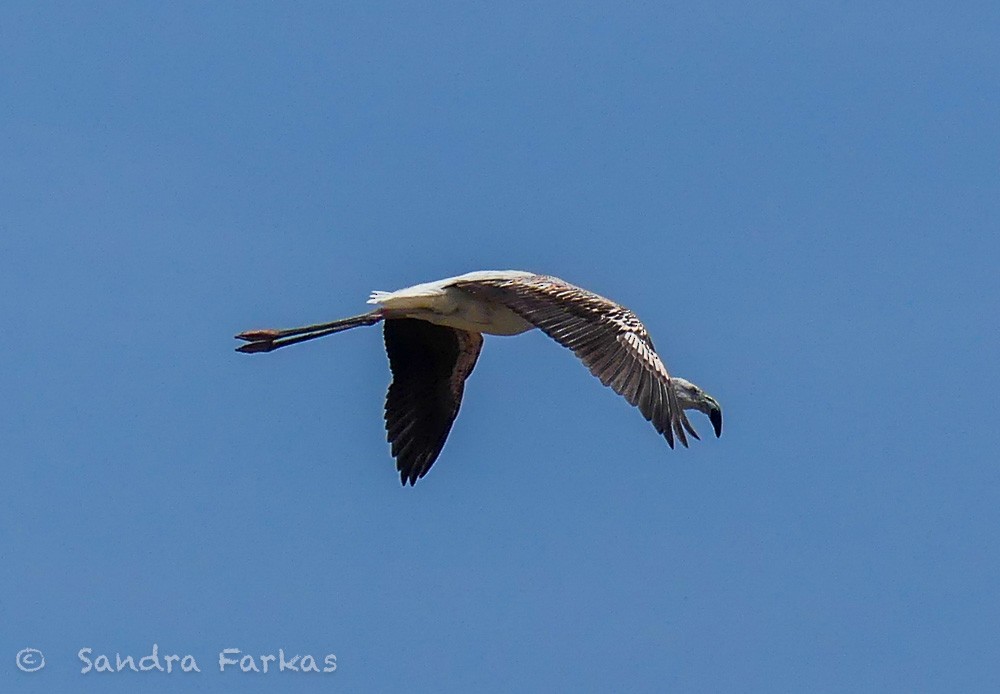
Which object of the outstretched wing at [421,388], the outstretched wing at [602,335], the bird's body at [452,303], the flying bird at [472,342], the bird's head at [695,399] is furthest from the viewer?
the outstretched wing at [421,388]


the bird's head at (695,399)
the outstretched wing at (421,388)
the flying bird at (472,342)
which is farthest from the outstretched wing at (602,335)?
the outstretched wing at (421,388)

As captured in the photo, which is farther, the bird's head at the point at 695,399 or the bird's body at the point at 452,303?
the bird's body at the point at 452,303

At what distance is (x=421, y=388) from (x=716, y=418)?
3.69 m

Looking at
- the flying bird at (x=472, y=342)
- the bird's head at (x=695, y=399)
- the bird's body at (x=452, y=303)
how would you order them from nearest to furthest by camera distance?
the flying bird at (x=472, y=342)
the bird's head at (x=695, y=399)
the bird's body at (x=452, y=303)

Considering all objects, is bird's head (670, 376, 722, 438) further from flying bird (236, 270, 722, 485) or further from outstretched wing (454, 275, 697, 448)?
outstretched wing (454, 275, 697, 448)

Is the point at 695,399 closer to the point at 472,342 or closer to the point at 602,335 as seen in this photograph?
the point at 602,335

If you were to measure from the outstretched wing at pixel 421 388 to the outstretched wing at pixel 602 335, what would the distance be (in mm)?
2011

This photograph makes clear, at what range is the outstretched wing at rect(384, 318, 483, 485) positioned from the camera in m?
20.5

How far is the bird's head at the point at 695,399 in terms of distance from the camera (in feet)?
59.3

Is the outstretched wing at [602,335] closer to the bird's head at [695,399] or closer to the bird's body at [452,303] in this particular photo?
the bird's body at [452,303]

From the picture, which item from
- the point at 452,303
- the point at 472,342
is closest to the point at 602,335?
the point at 452,303

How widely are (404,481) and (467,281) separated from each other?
274cm

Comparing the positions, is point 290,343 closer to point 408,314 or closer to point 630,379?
point 408,314

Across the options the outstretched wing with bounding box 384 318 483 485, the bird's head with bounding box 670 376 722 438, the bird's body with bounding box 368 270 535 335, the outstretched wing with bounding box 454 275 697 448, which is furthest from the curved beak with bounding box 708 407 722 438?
the outstretched wing with bounding box 384 318 483 485
